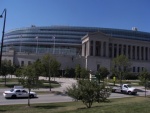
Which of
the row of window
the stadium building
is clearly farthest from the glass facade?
the row of window

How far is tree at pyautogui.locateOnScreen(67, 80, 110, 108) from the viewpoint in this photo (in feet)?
77.8

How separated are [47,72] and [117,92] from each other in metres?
17.1

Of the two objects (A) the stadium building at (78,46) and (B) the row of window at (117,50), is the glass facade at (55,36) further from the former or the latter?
(B) the row of window at (117,50)

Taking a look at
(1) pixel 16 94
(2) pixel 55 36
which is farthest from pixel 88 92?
(2) pixel 55 36

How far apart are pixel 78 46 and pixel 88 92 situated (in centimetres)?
12539

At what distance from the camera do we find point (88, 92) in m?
23.9

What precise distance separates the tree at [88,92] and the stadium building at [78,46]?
83.7 meters

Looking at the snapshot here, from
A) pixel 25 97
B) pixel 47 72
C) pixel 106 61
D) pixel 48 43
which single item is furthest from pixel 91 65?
pixel 25 97

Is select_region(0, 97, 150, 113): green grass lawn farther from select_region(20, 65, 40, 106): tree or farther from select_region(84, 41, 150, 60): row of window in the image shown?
select_region(84, 41, 150, 60): row of window

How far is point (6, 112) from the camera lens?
893 inches

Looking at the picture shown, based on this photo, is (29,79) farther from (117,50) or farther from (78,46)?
(78,46)

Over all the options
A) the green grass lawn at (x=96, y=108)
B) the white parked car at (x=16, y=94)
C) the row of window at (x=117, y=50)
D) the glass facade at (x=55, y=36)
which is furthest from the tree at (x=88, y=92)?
the glass facade at (x=55, y=36)

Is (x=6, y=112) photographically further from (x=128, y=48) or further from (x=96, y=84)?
(x=128, y=48)

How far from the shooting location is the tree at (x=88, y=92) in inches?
934
